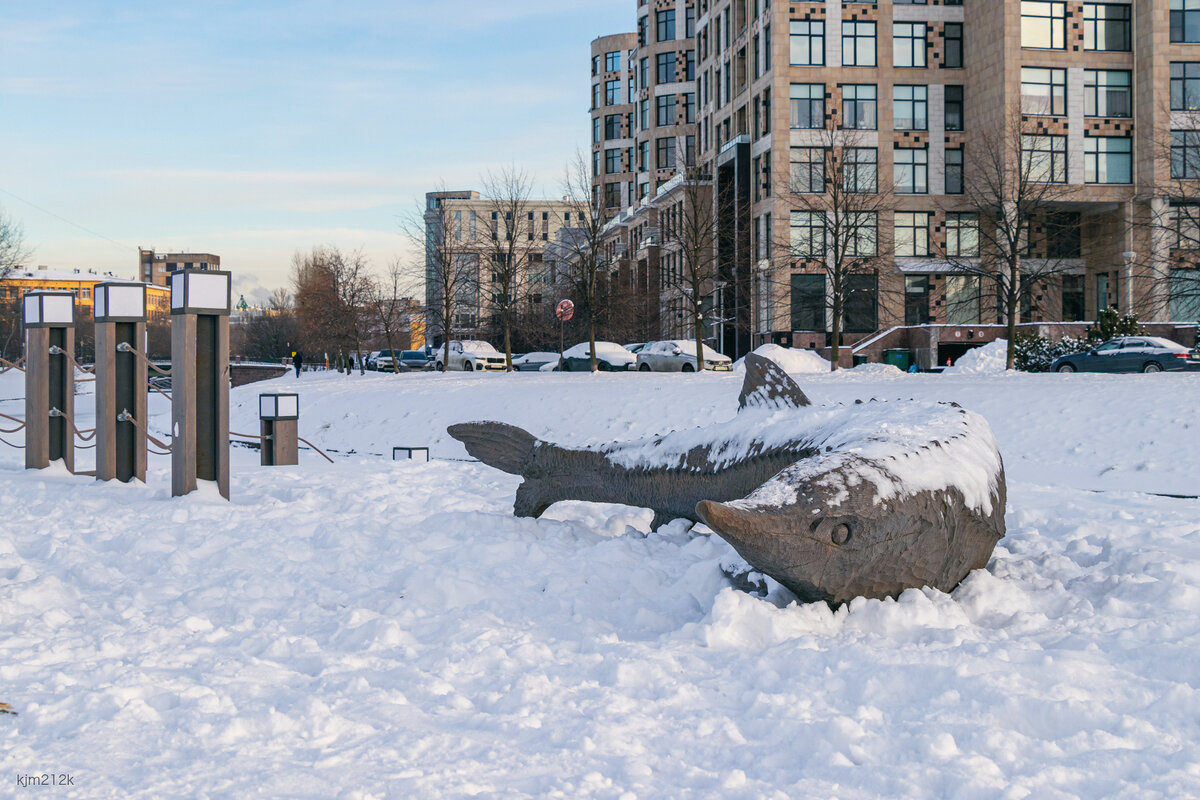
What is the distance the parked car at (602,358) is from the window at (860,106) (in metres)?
16.8

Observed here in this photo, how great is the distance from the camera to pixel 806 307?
46.2 m

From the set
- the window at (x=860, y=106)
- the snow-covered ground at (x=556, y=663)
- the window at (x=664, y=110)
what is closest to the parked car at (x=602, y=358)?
the window at (x=860, y=106)

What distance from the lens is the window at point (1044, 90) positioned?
45.5 meters

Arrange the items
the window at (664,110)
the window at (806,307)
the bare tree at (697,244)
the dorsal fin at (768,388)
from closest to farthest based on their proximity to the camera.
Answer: the dorsal fin at (768,388) → the bare tree at (697,244) → the window at (806,307) → the window at (664,110)

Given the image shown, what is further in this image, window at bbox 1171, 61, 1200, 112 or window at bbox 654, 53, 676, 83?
window at bbox 654, 53, 676, 83

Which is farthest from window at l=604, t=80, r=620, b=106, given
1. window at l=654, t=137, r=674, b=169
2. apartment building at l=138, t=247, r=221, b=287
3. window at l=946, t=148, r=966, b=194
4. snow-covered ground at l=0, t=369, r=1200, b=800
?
apartment building at l=138, t=247, r=221, b=287

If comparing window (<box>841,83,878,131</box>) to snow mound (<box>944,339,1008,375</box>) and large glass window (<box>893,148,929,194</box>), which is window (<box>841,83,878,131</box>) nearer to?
large glass window (<box>893,148,929,194</box>)

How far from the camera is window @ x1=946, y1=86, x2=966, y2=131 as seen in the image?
47844mm

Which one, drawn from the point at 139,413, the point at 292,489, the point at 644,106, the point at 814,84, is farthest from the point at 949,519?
the point at 644,106

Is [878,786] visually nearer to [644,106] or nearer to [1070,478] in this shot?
[1070,478]

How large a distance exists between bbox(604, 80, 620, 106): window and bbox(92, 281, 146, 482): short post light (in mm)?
76708

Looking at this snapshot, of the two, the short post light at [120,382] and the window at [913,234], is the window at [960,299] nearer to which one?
the window at [913,234]

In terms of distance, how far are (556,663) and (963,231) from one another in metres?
46.8

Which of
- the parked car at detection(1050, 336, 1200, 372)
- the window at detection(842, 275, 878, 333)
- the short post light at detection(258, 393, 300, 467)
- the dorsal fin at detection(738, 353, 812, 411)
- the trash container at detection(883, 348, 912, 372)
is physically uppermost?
the window at detection(842, 275, 878, 333)
